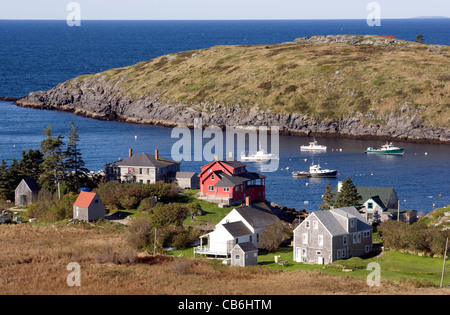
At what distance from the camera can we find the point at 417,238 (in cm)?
6569

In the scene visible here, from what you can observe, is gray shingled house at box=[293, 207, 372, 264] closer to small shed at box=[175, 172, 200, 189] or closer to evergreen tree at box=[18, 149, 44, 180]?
small shed at box=[175, 172, 200, 189]

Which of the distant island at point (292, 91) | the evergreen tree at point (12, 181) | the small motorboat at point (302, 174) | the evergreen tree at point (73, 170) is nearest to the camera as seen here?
the evergreen tree at point (12, 181)

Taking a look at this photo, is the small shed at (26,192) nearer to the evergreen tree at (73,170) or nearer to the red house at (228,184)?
the evergreen tree at (73,170)

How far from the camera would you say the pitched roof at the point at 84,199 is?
260ft

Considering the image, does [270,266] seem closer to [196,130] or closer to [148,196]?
[148,196]

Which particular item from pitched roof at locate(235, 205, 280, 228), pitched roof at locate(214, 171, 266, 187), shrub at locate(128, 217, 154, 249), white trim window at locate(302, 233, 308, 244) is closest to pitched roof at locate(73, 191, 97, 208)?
shrub at locate(128, 217, 154, 249)

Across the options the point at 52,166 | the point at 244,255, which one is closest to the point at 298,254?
the point at 244,255

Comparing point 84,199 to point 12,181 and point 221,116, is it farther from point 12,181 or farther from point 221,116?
point 221,116

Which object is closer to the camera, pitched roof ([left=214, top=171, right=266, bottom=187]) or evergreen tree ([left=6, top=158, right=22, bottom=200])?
pitched roof ([left=214, top=171, right=266, bottom=187])

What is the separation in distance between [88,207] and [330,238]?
25.8 meters

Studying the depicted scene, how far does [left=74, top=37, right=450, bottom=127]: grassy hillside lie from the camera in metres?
146

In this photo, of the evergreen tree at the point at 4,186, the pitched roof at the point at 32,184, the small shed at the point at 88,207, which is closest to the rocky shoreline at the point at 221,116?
the pitched roof at the point at 32,184

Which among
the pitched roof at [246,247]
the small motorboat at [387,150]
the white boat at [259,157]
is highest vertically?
the pitched roof at [246,247]

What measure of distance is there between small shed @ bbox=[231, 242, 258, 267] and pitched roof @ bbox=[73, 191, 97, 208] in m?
20.5
